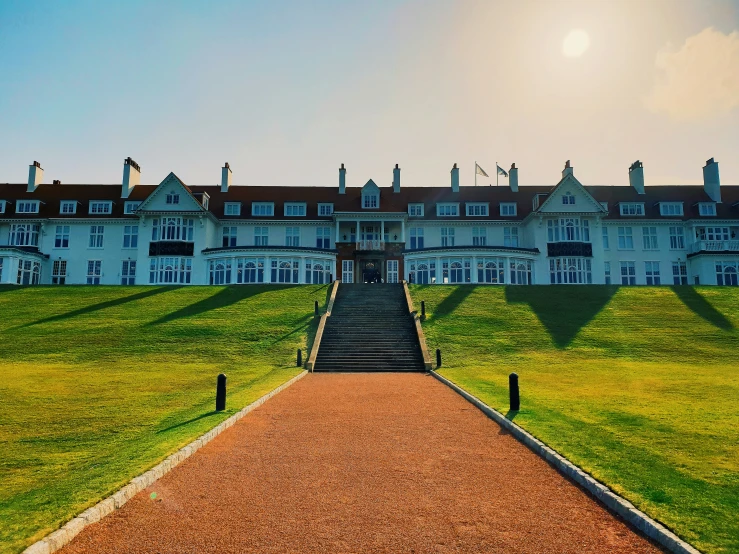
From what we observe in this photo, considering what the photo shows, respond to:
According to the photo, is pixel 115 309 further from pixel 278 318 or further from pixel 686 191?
pixel 686 191

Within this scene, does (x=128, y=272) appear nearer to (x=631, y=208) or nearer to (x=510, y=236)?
(x=510, y=236)

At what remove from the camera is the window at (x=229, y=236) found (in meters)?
49.8

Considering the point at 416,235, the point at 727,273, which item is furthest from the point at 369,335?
the point at 727,273

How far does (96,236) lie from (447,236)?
37069mm

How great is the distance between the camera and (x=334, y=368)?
73.3 ft

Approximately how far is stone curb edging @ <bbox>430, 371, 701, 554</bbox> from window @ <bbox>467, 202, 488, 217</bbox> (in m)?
42.4

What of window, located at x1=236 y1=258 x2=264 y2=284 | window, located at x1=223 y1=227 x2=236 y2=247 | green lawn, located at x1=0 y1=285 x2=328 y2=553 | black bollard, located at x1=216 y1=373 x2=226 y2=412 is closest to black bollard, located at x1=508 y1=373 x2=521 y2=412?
green lawn, located at x1=0 y1=285 x2=328 y2=553

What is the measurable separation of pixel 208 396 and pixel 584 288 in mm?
31777

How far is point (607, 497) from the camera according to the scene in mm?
6547

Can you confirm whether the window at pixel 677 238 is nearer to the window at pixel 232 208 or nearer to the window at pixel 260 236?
the window at pixel 260 236

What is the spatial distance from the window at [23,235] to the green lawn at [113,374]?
42.1 ft

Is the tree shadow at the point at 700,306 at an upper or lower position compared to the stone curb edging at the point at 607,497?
upper

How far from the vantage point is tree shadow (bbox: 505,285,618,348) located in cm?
2708

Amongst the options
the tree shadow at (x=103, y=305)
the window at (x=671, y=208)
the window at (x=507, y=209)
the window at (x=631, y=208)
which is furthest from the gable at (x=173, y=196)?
the window at (x=671, y=208)
